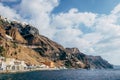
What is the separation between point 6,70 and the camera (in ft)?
654

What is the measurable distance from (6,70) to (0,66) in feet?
17.8

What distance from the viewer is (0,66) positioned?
19800cm
